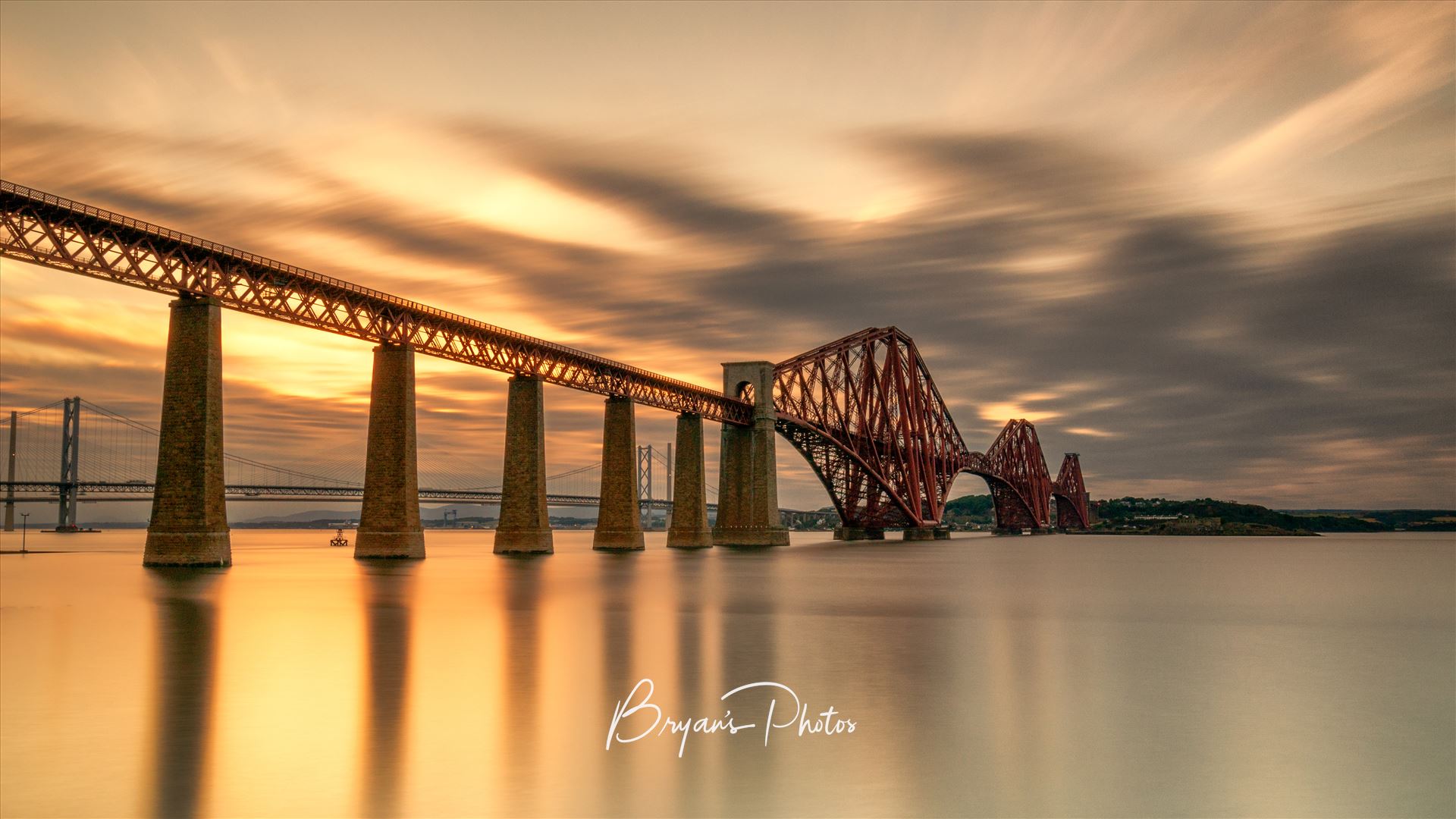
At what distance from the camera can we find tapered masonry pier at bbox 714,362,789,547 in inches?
3674

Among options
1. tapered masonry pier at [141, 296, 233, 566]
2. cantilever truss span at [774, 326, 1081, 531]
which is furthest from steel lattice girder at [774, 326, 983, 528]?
tapered masonry pier at [141, 296, 233, 566]

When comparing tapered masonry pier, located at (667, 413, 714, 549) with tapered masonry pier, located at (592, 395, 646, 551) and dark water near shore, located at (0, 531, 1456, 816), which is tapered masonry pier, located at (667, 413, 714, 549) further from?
dark water near shore, located at (0, 531, 1456, 816)

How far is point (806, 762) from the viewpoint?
38.0 feet

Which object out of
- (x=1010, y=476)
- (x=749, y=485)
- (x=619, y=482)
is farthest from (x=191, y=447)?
(x=1010, y=476)

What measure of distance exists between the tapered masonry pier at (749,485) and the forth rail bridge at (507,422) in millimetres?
160

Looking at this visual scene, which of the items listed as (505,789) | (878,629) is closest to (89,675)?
(505,789)

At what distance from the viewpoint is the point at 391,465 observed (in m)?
50.1

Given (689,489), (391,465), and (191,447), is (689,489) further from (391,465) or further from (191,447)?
(191,447)

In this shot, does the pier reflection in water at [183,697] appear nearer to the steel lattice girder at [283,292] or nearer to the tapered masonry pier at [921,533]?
the steel lattice girder at [283,292]

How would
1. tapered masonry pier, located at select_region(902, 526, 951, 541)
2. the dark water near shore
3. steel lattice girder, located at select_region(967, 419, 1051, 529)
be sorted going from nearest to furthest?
the dark water near shore < tapered masonry pier, located at select_region(902, 526, 951, 541) < steel lattice girder, located at select_region(967, 419, 1051, 529)

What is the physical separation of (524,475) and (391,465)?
1203cm

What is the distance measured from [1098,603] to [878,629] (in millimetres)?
16349

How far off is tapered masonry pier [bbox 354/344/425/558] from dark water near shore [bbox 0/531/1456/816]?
14.1 m

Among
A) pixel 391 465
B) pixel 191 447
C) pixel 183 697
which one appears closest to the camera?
pixel 183 697
